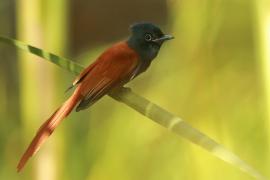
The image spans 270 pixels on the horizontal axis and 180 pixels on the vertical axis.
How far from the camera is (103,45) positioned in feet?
2.23

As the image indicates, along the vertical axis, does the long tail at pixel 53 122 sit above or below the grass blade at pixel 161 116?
below

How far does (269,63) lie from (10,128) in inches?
11.7

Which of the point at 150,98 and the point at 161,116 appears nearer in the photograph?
the point at 161,116

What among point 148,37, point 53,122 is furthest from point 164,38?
point 53,122

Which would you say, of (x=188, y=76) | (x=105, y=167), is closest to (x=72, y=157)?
(x=105, y=167)

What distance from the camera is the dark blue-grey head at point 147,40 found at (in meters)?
0.61

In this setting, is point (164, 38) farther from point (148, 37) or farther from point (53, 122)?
point (53, 122)

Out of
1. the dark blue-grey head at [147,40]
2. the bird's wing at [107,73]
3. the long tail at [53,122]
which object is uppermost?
the dark blue-grey head at [147,40]

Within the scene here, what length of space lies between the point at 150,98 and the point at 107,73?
8 cm

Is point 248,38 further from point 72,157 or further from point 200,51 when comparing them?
point 72,157

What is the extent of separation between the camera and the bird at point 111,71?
1.92 feet

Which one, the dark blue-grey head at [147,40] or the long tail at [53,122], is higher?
the dark blue-grey head at [147,40]

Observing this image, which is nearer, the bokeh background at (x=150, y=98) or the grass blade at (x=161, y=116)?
the grass blade at (x=161, y=116)

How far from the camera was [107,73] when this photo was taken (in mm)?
→ 594
